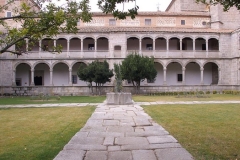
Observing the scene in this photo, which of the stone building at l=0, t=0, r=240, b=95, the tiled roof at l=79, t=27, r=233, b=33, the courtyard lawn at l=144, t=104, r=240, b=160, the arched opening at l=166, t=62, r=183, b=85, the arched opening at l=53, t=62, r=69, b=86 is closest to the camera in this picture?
the courtyard lawn at l=144, t=104, r=240, b=160

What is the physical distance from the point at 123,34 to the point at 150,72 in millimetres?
7036

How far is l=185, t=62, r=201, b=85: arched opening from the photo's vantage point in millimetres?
33219

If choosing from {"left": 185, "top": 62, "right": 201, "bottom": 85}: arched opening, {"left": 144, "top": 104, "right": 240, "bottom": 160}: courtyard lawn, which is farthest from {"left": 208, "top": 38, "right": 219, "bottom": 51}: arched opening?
{"left": 144, "top": 104, "right": 240, "bottom": 160}: courtyard lawn

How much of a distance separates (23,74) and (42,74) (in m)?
2.46

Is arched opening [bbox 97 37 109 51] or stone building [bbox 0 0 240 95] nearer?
stone building [bbox 0 0 240 95]

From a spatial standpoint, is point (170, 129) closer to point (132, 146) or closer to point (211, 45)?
point (132, 146)

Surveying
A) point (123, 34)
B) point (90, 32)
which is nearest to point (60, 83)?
point (90, 32)

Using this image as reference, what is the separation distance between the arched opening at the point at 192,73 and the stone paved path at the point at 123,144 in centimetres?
2636

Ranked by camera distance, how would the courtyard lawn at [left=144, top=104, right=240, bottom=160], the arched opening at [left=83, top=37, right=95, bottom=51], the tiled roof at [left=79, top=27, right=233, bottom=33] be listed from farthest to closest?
1. the arched opening at [left=83, top=37, right=95, bottom=51]
2. the tiled roof at [left=79, top=27, right=233, bottom=33]
3. the courtyard lawn at [left=144, top=104, right=240, bottom=160]

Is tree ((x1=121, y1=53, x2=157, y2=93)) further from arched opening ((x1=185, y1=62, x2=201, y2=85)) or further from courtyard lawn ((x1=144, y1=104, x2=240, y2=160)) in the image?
courtyard lawn ((x1=144, y1=104, x2=240, y2=160))

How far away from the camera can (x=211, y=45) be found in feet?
113

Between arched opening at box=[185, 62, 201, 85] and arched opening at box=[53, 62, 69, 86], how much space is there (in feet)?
52.1

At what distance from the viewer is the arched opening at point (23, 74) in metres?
32.7

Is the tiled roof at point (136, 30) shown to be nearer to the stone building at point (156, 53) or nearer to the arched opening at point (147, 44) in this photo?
the stone building at point (156, 53)
